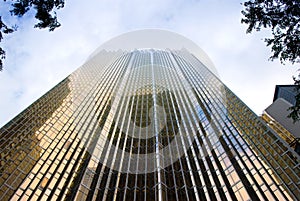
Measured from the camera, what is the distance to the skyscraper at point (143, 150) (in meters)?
27.9

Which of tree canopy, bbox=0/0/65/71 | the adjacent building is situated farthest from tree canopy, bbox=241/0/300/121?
the adjacent building

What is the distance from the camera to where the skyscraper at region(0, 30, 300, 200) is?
27891mm

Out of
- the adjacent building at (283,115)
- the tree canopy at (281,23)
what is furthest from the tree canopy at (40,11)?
the adjacent building at (283,115)

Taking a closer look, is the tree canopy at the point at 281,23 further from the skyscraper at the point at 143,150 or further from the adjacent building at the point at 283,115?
the adjacent building at the point at 283,115

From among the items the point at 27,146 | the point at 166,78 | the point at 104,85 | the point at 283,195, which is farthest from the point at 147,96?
the point at 283,195

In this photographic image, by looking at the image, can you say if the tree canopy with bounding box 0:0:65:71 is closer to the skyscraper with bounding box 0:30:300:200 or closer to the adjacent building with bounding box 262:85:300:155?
the skyscraper with bounding box 0:30:300:200

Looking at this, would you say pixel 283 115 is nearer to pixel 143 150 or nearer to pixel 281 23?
pixel 143 150

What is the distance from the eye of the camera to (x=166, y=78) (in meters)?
77.7

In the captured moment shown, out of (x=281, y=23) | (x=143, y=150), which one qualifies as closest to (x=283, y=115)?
(x=143, y=150)

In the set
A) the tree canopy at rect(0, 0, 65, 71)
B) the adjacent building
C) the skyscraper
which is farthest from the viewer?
the adjacent building

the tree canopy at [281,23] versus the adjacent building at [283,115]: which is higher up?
the adjacent building at [283,115]

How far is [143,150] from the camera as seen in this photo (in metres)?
38.5

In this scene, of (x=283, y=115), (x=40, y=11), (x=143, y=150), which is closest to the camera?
(x=40, y=11)

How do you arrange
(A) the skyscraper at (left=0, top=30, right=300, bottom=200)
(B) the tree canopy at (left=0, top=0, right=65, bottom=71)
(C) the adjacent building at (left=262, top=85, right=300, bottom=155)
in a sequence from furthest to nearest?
(C) the adjacent building at (left=262, top=85, right=300, bottom=155) < (A) the skyscraper at (left=0, top=30, right=300, bottom=200) < (B) the tree canopy at (left=0, top=0, right=65, bottom=71)
